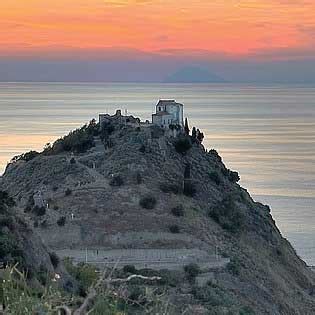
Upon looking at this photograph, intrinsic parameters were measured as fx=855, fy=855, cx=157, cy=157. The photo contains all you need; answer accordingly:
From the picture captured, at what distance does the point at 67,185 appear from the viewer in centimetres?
3991

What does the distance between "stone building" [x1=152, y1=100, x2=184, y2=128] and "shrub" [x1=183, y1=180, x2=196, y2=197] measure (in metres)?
5.58

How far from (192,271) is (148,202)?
6.54m

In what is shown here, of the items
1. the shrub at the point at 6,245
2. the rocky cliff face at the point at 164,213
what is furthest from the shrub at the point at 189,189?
the shrub at the point at 6,245

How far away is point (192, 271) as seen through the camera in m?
31.1

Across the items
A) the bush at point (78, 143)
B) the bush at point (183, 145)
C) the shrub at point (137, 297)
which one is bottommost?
the shrub at point (137, 297)

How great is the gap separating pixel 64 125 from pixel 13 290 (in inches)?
4705

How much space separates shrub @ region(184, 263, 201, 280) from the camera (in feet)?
101

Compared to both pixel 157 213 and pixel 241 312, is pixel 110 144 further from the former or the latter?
pixel 241 312

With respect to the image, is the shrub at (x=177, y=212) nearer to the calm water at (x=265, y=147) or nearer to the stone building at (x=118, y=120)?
the stone building at (x=118, y=120)

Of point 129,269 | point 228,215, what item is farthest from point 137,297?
point 228,215

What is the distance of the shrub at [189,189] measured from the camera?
3994 cm

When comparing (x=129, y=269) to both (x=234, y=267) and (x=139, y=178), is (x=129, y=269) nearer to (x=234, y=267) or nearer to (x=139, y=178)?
(x=234, y=267)

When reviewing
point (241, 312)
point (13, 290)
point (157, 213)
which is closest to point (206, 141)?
point (157, 213)

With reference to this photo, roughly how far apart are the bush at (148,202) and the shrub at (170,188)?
155 cm
